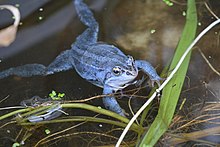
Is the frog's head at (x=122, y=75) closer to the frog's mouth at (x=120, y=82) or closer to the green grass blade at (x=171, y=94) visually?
the frog's mouth at (x=120, y=82)

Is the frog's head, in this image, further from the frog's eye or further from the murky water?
the murky water

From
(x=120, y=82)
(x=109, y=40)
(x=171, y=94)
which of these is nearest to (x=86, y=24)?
(x=109, y=40)

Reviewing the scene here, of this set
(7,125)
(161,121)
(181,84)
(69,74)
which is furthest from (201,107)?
(7,125)

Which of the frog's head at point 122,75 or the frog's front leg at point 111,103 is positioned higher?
the frog's head at point 122,75

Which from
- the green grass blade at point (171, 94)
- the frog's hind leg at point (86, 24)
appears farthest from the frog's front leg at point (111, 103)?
the frog's hind leg at point (86, 24)

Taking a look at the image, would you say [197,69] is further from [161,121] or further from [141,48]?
[161,121]

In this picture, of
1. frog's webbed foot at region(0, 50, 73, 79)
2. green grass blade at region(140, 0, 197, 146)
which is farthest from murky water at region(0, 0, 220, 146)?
green grass blade at region(140, 0, 197, 146)
